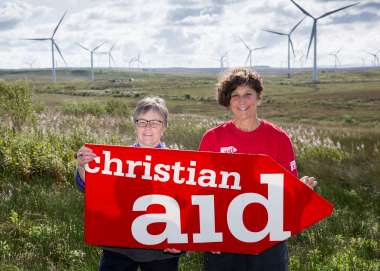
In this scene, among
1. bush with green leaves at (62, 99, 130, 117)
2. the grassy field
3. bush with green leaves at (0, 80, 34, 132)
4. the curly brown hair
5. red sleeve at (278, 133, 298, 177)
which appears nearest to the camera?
red sleeve at (278, 133, 298, 177)

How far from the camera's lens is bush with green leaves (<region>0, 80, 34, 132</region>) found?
15.6 meters

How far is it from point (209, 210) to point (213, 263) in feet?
1.41

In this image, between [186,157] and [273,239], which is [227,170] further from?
[273,239]

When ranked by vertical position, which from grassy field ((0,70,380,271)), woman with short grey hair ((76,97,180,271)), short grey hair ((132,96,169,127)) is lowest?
grassy field ((0,70,380,271))

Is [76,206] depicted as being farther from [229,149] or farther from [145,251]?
[229,149]

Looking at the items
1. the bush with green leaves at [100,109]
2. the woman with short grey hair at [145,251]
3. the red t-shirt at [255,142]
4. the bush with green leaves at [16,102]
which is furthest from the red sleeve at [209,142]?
the bush with green leaves at [100,109]

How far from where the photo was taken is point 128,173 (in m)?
4.01

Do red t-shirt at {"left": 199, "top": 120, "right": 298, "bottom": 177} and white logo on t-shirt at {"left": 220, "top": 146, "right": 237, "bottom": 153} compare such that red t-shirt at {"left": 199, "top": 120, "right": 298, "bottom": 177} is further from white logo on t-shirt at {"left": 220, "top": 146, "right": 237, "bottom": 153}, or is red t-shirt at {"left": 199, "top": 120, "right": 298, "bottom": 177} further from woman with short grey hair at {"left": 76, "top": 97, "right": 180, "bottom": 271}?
woman with short grey hair at {"left": 76, "top": 97, "right": 180, "bottom": 271}

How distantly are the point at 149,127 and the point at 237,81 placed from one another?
796mm

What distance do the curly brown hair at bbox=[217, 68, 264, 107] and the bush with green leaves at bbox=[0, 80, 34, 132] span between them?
40.4 ft

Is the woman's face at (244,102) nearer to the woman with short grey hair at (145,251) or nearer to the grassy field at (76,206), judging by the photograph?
the woman with short grey hair at (145,251)

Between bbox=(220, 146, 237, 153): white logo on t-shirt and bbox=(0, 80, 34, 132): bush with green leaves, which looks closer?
bbox=(220, 146, 237, 153): white logo on t-shirt

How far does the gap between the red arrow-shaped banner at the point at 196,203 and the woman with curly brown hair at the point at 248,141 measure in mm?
85

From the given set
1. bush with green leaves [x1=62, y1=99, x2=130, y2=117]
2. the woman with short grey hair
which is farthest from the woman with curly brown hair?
bush with green leaves [x1=62, y1=99, x2=130, y2=117]
